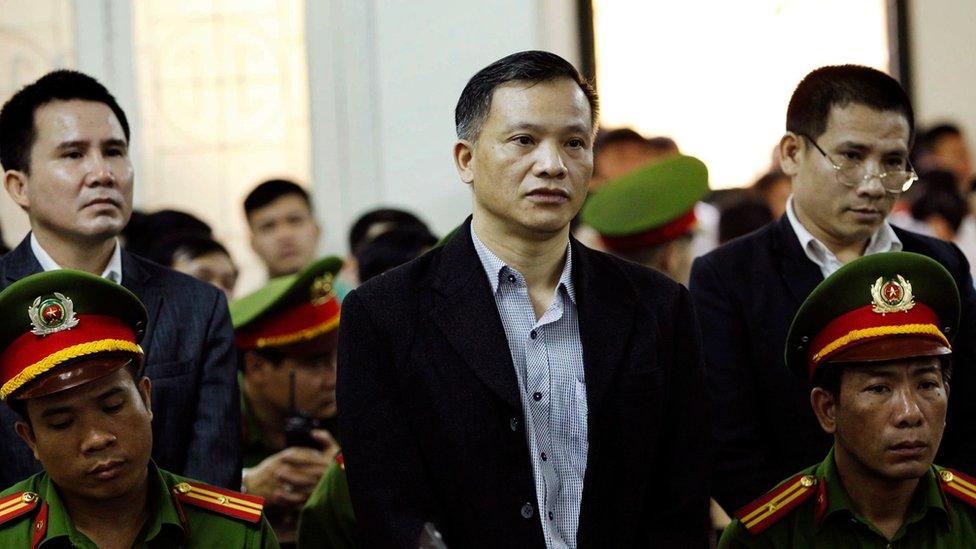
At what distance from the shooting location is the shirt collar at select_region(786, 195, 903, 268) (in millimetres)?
3193

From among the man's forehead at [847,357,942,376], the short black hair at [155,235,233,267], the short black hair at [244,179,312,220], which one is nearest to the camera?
the man's forehead at [847,357,942,376]

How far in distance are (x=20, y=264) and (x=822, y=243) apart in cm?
171

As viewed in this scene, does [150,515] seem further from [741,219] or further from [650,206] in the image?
[741,219]

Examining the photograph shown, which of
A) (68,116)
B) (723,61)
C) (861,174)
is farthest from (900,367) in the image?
(723,61)

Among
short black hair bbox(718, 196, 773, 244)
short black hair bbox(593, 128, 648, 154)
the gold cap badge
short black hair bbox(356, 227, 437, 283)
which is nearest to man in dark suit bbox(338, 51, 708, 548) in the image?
the gold cap badge

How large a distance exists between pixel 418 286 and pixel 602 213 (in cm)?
152

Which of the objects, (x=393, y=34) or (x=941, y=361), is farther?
(x=393, y=34)

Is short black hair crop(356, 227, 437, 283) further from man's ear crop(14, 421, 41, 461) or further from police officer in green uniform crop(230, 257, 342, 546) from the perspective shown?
man's ear crop(14, 421, 41, 461)

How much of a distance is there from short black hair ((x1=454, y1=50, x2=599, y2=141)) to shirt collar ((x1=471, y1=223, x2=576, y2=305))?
7.7 inches

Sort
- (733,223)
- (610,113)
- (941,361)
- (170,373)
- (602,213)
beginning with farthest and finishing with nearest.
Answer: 1. (610,113)
2. (733,223)
3. (602,213)
4. (170,373)
5. (941,361)

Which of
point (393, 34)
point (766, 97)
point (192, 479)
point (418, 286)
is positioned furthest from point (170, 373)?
point (766, 97)

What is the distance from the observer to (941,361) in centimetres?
285

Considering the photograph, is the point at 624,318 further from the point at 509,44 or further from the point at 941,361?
the point at 509,44

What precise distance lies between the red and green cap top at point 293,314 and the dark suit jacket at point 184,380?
0.56 m
